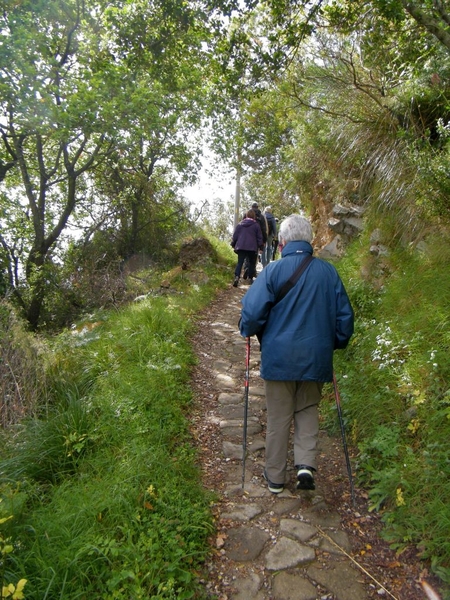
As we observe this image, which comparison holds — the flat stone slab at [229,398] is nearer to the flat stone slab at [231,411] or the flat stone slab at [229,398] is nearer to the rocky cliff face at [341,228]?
the flat stone slab at [231,411]

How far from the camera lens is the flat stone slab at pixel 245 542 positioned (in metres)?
2.68

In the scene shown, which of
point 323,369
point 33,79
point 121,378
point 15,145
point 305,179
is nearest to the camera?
point 323,369

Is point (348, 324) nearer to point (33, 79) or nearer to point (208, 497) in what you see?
point (208, 497)

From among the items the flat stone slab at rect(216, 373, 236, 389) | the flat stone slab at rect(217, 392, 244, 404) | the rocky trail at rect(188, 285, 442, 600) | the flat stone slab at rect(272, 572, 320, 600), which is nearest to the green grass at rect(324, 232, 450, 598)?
the rocky trail at rect(188, 285, 442, 600)

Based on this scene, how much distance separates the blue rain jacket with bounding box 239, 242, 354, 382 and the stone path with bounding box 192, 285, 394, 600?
94 cm

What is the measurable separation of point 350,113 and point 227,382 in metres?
4.58

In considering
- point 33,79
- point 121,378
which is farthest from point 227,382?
point 33,79

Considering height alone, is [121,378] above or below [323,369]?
below

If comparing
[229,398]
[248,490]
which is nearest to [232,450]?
[248,490]

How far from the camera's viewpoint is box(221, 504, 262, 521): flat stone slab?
300 centimetres

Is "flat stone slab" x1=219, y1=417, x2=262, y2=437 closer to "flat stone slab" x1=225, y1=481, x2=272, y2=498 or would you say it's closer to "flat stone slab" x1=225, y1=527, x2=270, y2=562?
"flat stone slab" x1=225, y1=481, x2=272, y2=498

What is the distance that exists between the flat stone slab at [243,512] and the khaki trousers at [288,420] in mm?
252

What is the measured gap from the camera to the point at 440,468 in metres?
2.71

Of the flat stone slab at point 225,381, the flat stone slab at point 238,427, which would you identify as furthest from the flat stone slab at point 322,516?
the flat stone slab at point 225,381
